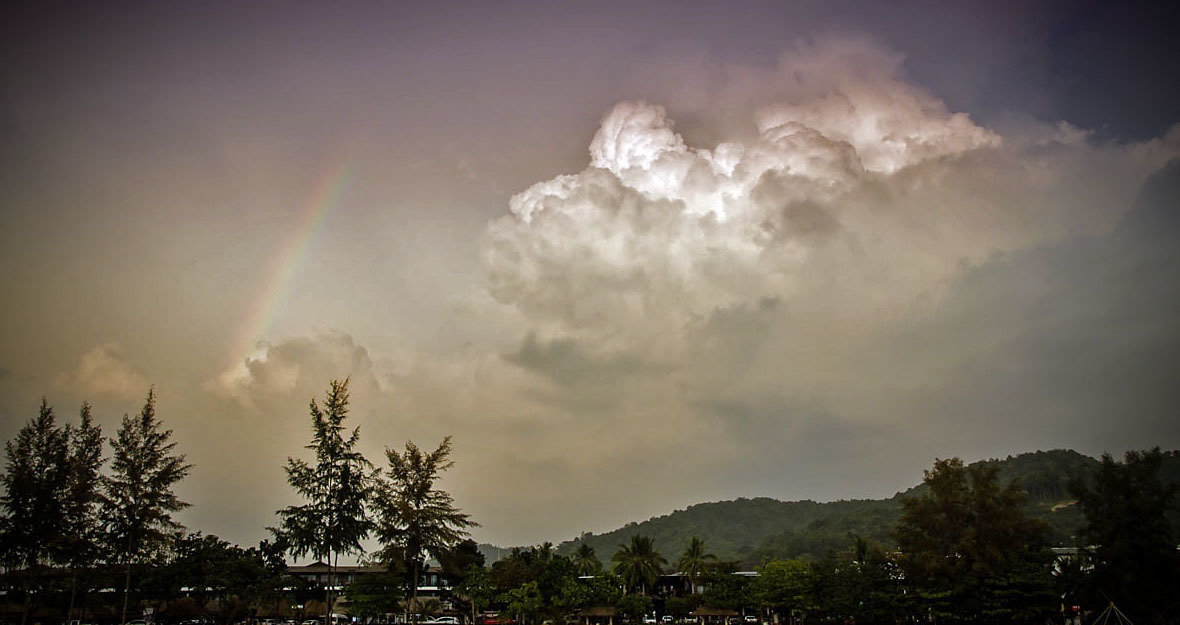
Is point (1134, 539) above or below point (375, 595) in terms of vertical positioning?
above

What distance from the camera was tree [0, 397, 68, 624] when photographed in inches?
2114

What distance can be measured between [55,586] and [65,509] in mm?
8816

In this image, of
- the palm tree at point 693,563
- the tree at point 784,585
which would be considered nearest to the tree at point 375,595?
the tree at point 784,585

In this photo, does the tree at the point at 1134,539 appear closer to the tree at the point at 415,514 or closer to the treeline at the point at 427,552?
the treeline at the point at 427,552

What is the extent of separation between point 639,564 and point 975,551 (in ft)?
154

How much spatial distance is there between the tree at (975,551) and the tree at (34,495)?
66.1m

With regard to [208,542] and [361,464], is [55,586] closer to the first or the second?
[208,542]

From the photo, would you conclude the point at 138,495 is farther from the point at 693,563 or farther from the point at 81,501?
the point at 693,563

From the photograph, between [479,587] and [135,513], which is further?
[479,587]

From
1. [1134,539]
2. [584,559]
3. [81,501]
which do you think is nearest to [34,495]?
[81,501]

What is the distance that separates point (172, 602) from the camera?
3007 inches

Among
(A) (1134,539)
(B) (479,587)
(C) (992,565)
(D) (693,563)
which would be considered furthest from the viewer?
(D) (693,563)

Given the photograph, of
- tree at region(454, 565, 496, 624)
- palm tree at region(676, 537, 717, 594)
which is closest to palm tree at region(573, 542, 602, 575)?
palm tree at region(676, 537, 717, 594)

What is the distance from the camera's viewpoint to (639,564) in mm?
99250
